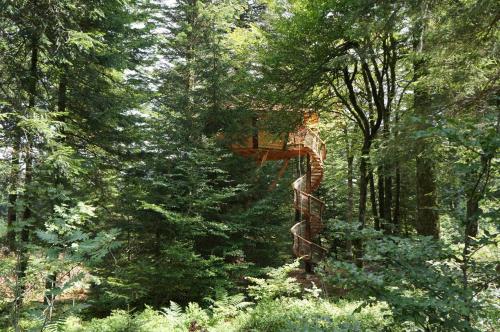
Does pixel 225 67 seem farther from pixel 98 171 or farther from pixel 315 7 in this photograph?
pixel 98 171

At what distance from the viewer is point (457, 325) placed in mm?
2779

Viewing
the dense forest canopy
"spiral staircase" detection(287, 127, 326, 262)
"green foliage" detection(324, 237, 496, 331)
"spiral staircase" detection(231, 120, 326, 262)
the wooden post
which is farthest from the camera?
the wooden post

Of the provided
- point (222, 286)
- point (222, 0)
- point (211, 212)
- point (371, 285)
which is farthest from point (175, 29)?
point (371, 285)

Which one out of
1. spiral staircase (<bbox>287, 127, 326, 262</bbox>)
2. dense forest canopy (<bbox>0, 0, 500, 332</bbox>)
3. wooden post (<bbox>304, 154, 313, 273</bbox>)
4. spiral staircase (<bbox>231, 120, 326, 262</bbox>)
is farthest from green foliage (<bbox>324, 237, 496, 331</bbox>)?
wooden post (<bbox>304, 154, 313, 273</bbox>)

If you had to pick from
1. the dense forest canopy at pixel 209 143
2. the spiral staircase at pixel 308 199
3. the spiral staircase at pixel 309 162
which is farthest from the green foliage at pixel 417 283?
the spiral staircase at pixel 308 199

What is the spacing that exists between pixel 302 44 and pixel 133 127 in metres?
5.77

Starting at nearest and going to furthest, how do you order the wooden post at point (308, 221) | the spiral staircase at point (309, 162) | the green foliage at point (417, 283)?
1. the green foliage at point (417, 283)
2. the spiral staircase at point (309, 162)
3. the wooden post at point (308, 221)

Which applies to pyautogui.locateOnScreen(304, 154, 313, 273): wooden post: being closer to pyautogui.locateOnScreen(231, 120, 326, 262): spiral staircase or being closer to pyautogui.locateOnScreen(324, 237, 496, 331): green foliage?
pyautogui.locateOnScreen(231, 120, 326, 262): spiral staircase

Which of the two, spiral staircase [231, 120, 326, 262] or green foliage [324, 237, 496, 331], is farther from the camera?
spiral staircase [231, 120, 326, 262]

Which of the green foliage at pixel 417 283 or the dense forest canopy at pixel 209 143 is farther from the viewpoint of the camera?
the dense forest canopy at pixel 209 143

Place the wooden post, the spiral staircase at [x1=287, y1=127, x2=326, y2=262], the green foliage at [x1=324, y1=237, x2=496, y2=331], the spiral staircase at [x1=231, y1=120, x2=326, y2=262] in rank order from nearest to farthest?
the green foliage at [x1=324, y1=237, x2=496, y2=331], the spiral staircase at [x1=231, y1=120, x2=326, y2=262], the spiral staircase at [x1=287, y1=127, x2=326, y2=262], the wooden post

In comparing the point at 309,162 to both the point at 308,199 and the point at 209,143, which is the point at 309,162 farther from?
the point at 209,143

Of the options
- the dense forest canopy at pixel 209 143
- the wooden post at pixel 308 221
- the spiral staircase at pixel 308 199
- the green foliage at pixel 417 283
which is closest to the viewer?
→ the green foliage at pixel 417 283

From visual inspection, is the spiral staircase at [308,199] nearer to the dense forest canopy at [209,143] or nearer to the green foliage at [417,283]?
the dense forest canopy at [209,143]
